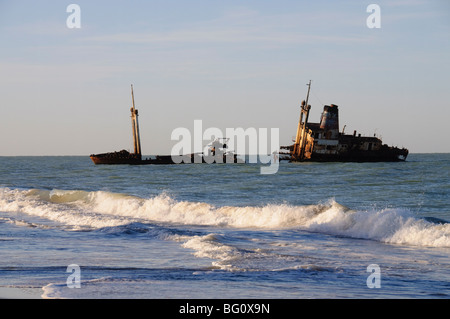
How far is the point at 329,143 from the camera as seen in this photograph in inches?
3167

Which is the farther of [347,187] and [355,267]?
[347,187]

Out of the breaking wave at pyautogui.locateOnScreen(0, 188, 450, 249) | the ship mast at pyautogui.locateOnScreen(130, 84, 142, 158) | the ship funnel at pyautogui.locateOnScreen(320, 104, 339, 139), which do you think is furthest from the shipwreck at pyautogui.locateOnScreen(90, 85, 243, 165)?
the breaking wave at pyautogui.locateOnScreen(0, 188, 450, 249)

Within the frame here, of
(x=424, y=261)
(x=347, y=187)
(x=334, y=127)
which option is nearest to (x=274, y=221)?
(x=424, y=261)

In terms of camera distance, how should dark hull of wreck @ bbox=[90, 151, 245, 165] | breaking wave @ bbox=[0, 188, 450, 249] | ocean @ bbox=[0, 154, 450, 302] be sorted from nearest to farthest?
ocean @ bbox=[0, 154, 450, 302] → breaking wave @ bbox=[0, 188, 450, 249] → dark hull of wreck @ bbox=[90, 151, 245, 165]

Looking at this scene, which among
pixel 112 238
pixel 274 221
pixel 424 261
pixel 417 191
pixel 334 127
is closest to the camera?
pixel 424 261

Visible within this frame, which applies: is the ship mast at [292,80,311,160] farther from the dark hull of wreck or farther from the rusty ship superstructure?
the dark hull of wreck

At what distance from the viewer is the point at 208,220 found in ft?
70.6

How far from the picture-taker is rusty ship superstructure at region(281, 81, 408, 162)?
79750mm

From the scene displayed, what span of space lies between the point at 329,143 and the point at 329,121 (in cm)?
309

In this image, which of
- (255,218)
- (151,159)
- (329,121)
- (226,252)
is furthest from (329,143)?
(226,252)

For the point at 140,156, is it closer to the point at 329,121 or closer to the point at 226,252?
the point at 329,121
